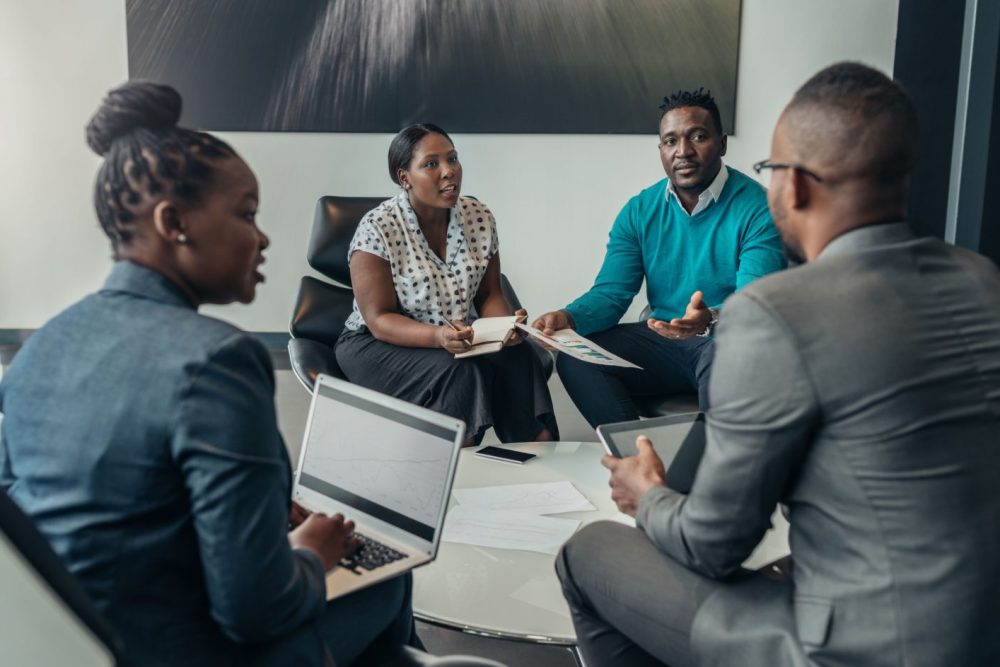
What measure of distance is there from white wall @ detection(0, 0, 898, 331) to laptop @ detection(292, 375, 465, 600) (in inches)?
107

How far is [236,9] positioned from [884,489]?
145 inches

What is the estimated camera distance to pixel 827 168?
1.10 m

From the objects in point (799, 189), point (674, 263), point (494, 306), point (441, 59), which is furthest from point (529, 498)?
point (441, 59)

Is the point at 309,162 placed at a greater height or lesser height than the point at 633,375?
greater

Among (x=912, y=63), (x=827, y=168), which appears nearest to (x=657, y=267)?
(x=827, y=168)

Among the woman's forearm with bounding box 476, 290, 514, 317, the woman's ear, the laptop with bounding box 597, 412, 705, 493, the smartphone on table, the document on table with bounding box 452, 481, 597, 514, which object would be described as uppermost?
the woman's ear

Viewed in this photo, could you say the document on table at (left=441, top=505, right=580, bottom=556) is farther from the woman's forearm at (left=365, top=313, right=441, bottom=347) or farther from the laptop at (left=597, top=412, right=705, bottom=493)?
the woman's forearm at (left=365, top=313, right=441, bottom=347)

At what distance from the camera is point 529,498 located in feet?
5.86

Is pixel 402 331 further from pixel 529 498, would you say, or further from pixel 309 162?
pixel 309 162

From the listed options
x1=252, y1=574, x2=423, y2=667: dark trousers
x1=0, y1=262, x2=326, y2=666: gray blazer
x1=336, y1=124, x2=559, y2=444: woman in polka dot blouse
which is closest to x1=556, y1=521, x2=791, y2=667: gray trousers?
x1=252, y1=574, x2=423, y2=667: dark trousers

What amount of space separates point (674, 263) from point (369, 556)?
1742 millimetres

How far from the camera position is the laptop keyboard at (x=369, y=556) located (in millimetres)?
1255

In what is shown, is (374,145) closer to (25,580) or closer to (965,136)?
(965,136)

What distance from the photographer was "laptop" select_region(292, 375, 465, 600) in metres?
1.33
